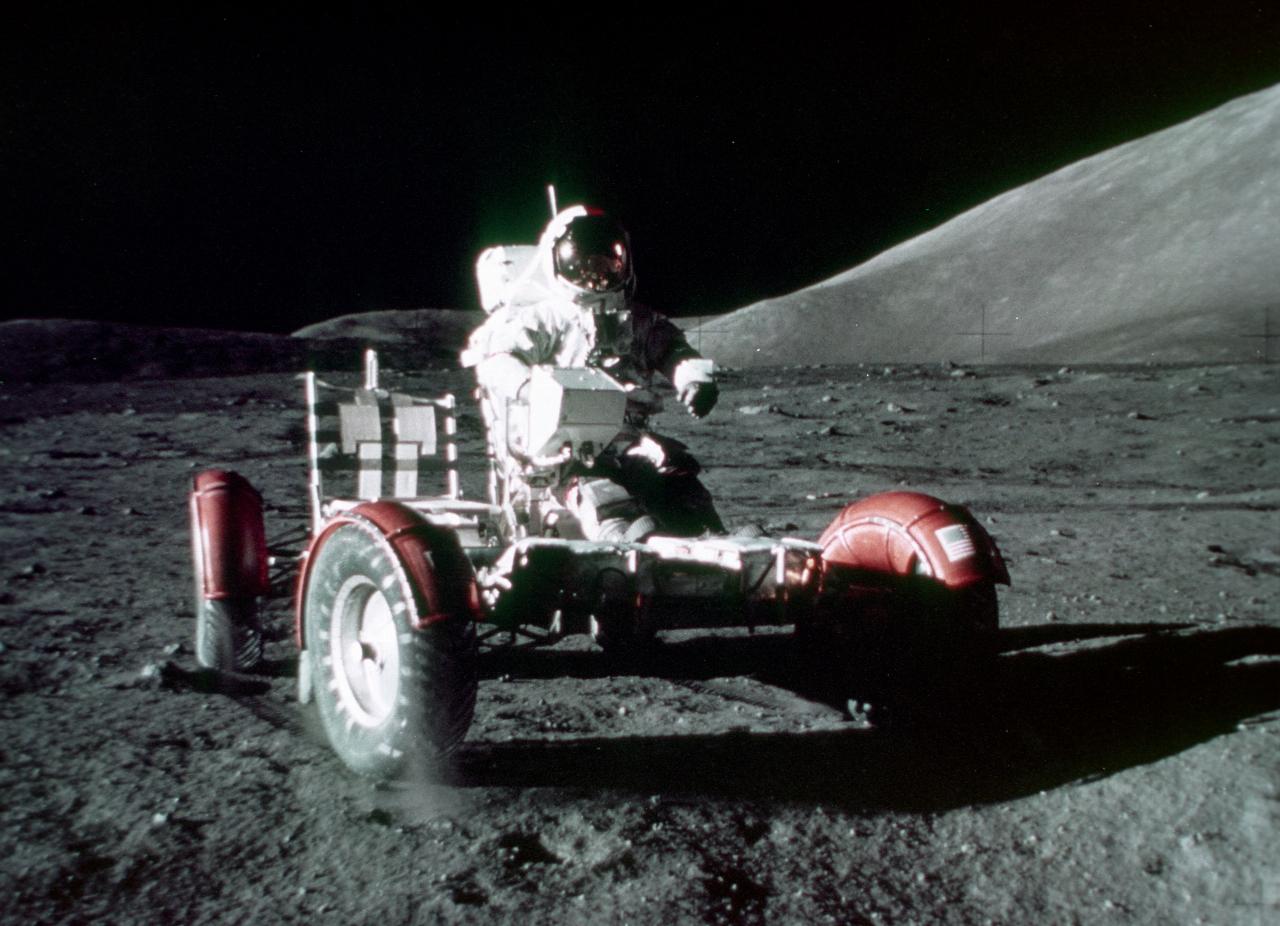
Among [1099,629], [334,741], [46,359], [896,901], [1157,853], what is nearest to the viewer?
[896,901]

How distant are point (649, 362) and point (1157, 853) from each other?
2.36 metres

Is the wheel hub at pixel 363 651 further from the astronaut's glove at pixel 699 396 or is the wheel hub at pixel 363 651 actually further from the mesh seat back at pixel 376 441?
the astronaut's glove at pixel 699 396

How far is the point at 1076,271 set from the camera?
105ft

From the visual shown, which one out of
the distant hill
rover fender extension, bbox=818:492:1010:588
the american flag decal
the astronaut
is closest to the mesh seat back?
the astronaut

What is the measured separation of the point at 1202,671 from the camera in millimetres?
3869

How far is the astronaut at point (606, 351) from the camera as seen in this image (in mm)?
3727

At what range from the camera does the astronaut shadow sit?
295cm

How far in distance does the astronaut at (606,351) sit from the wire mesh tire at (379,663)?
0.84 meters

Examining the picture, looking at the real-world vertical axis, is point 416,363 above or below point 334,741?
above

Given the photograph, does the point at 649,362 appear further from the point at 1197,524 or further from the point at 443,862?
the point at 1197,524

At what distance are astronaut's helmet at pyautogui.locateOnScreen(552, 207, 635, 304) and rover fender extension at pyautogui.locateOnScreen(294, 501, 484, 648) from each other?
133 centimetres

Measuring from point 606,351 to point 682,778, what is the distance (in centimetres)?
162

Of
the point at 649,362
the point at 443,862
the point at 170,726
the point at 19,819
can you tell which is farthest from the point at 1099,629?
the point at 19,819

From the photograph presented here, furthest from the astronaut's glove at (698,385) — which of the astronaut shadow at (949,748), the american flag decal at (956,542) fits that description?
the astronaut shadow at (949,748)
